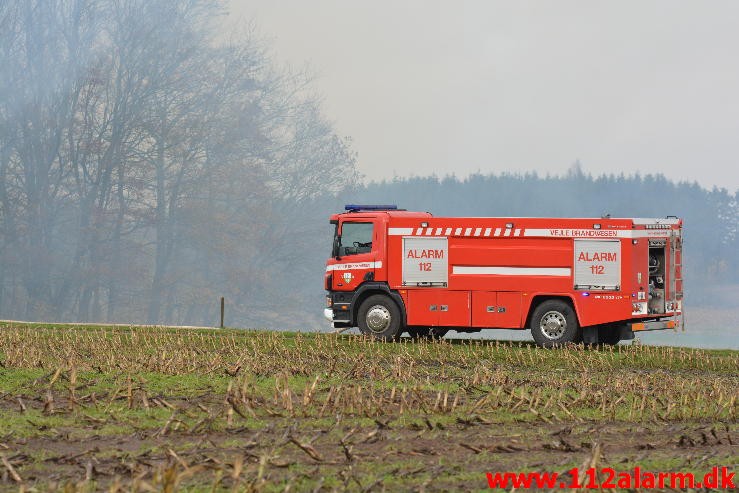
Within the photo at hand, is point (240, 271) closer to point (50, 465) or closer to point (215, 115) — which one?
point (215, 115)

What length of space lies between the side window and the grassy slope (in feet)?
25.8

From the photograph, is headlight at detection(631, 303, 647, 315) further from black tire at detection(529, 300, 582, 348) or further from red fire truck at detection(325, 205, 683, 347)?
black tire at detection(529, 300, 582, 348)

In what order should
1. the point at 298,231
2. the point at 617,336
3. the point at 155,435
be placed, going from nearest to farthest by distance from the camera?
the point at 155,435, the point at 617,336, the point at 298,231

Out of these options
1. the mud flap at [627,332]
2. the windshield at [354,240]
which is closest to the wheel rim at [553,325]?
the mud flap at [627,332]

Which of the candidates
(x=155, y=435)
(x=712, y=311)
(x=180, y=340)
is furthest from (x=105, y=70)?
(x=712, y=311)

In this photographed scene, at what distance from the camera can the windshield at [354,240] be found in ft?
87.6

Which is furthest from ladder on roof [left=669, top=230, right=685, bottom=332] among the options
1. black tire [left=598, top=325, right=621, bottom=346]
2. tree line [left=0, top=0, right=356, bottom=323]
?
tree line [left=0, top=0, right=356, bottom=323]

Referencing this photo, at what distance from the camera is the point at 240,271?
50562mm

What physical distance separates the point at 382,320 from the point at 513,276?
302cm

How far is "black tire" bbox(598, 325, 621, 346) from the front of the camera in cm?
2645

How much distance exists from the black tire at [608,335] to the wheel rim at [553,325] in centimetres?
165

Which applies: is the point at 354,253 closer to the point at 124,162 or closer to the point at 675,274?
the point at 675,274

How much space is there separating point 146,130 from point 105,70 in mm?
2845

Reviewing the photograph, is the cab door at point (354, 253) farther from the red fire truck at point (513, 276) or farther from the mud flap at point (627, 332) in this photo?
the mud flap at point (627, 332)
